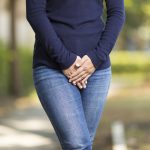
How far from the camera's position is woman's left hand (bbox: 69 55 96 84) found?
393cm

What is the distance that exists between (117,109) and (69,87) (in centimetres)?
1204

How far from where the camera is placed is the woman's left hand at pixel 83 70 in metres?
3.93

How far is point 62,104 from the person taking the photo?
389 cm

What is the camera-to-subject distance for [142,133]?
11.1 m

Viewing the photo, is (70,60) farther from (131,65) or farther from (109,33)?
(131,65)

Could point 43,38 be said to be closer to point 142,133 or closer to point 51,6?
point 51,6

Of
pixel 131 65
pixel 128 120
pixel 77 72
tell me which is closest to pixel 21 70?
pixel 128 120

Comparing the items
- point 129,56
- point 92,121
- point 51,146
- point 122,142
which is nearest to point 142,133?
point 122,142

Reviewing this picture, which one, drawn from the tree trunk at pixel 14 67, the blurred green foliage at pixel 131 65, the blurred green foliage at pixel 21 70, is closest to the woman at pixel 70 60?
the blurred green foliage at pixel 21 70

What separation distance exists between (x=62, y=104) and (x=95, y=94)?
0.27 meters

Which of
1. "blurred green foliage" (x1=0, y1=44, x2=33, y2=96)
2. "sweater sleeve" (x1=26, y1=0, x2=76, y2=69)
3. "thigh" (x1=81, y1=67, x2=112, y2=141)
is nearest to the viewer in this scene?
"sweater sleeve" (x1=26, y1=0, x2=76, y2=69)

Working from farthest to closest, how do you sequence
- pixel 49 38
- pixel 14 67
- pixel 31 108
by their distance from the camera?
Result: pixel 14 67 < pixel 31 108 < pixel 49 38

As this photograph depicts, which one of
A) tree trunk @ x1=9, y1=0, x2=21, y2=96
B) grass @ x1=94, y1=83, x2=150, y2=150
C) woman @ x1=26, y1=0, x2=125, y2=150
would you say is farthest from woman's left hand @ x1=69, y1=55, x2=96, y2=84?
tree trunk @ x1=9, y1=0, x2=21, y2=96

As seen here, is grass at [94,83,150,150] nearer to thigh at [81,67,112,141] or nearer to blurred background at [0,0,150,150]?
blurred background at [0,0,150,150]
